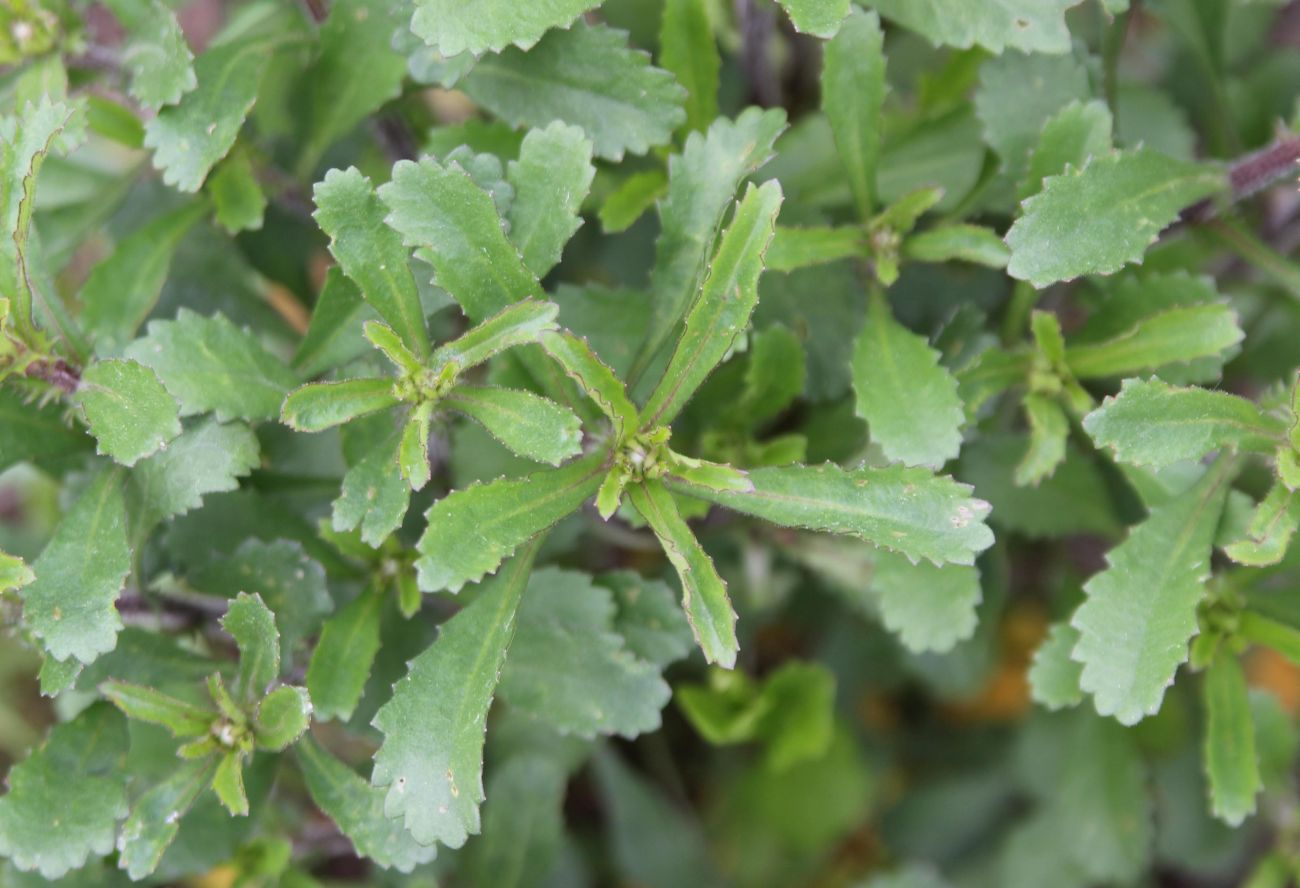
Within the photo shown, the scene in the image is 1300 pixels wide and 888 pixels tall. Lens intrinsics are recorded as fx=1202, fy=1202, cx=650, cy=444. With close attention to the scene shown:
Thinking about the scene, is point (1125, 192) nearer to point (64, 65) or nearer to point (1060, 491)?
point (1060, 491)

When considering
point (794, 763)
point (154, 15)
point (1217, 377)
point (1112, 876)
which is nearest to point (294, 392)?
point (154, 15)

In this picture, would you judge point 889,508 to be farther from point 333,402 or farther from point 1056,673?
point 333,402

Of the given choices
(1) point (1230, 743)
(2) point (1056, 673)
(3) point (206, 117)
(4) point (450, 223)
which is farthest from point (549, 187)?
(1) point (1230, 743)

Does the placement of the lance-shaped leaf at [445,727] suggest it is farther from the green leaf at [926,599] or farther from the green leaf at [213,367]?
the green leaf at [926,599]

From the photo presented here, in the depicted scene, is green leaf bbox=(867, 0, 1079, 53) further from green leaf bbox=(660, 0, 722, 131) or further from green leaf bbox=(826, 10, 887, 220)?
green leaf bbox=(660, 0, 722, 131)

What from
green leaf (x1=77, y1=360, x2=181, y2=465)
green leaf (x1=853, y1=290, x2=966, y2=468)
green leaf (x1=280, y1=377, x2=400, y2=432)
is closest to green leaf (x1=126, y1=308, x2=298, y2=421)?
green leaf (x1=77, y1=360, x2=181, y2=465)

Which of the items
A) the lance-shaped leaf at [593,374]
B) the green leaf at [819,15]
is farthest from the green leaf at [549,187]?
the green leaf at [819,15]
